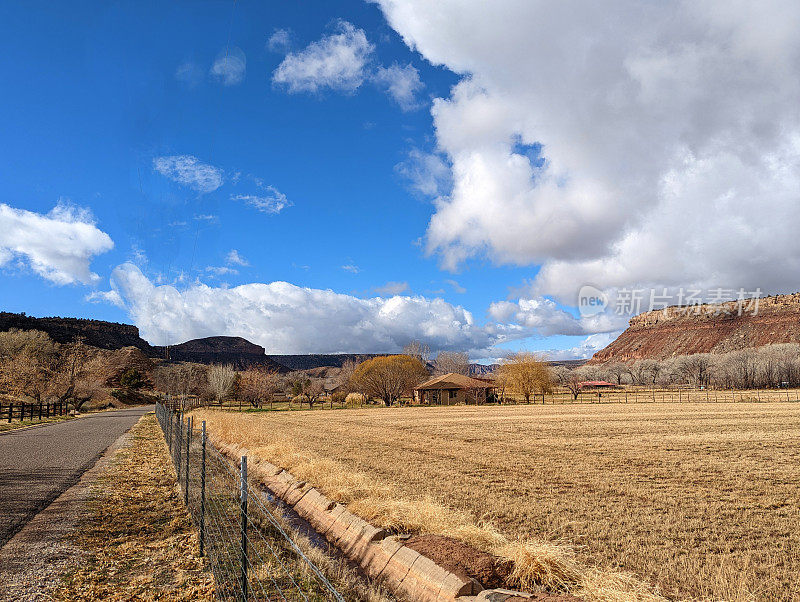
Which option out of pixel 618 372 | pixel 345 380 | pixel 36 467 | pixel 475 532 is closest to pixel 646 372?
pixel 618 372

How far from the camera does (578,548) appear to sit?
7.39 meters

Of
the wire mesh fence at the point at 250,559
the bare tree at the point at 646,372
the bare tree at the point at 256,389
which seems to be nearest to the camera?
the wire mesh fence at the point at 250,559

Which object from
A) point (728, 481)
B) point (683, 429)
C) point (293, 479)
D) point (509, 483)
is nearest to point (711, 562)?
point (509, 483)

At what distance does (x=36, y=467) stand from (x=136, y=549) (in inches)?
398

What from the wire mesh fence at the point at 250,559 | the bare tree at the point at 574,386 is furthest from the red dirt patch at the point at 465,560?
the bare tree at the point at 574,386

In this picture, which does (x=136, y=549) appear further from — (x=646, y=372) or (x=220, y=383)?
(x=646, y=372)

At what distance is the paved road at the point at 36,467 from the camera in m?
9.45

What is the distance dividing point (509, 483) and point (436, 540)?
5.72 metres

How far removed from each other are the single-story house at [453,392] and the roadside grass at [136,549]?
6979 centimetres

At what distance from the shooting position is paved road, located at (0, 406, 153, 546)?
945 centimetres

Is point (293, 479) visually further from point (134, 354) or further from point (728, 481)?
point (134, 354)

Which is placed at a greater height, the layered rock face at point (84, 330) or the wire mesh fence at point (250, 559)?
the layered rock face at point (84, 330)

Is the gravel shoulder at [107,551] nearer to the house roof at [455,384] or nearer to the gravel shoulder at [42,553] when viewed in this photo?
the gravel shoulder at [42,553]

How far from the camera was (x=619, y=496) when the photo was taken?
1100 centimetres
